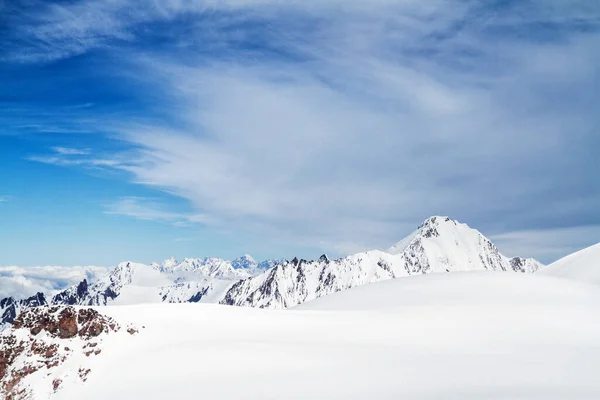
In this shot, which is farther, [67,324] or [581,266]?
[581,266]

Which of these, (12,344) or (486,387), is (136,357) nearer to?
(12,344)

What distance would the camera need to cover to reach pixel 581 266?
371 ft

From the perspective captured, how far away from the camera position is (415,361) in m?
33.0

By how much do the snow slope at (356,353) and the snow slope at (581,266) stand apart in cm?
5792

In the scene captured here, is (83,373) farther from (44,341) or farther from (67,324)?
(67,324)

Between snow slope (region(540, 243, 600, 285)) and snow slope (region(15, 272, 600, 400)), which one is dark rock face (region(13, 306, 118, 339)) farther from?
snow slope (region(540, 243, 600, 285))

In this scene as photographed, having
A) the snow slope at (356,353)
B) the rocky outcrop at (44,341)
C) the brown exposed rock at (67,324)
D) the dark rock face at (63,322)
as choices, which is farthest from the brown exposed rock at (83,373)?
the brown exposed rock at (67,324)

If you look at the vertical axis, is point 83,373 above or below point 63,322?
below

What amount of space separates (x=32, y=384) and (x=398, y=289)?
176 ft

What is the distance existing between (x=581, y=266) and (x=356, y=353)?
4114 inches

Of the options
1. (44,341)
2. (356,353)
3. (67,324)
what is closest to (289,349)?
(356,353)

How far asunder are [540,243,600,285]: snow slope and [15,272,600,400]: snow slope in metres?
57.9

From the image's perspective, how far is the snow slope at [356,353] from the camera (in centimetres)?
2788

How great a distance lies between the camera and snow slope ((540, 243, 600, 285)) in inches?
4060
